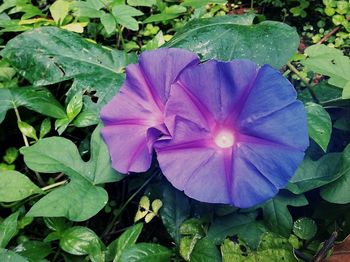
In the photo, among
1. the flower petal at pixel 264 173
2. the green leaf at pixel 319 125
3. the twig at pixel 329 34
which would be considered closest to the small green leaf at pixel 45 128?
the flower petal at pixel 264 173

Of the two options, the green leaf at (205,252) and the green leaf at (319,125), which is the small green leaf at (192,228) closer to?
Result: the green leaf at (205,252)

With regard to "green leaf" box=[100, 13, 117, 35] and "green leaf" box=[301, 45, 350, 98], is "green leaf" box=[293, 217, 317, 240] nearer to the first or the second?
"green leaf" box=[301, 45, 350, 98]

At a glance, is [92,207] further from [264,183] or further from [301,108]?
[301,108]

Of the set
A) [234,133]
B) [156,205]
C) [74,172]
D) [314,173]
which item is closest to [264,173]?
[234,133]

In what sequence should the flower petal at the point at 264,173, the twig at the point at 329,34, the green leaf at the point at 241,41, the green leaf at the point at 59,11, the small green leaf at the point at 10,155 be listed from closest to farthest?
the flower petal at the point at 264,173 < the green leaf at the point at 241,41 < the small green leaf at the point at 10,155 < the green leaf at the point at 59,11 < the twig at the point at 329,34

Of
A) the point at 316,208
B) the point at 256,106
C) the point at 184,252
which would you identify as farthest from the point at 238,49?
the point at 184,252

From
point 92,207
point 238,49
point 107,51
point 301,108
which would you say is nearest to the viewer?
point 301,108
